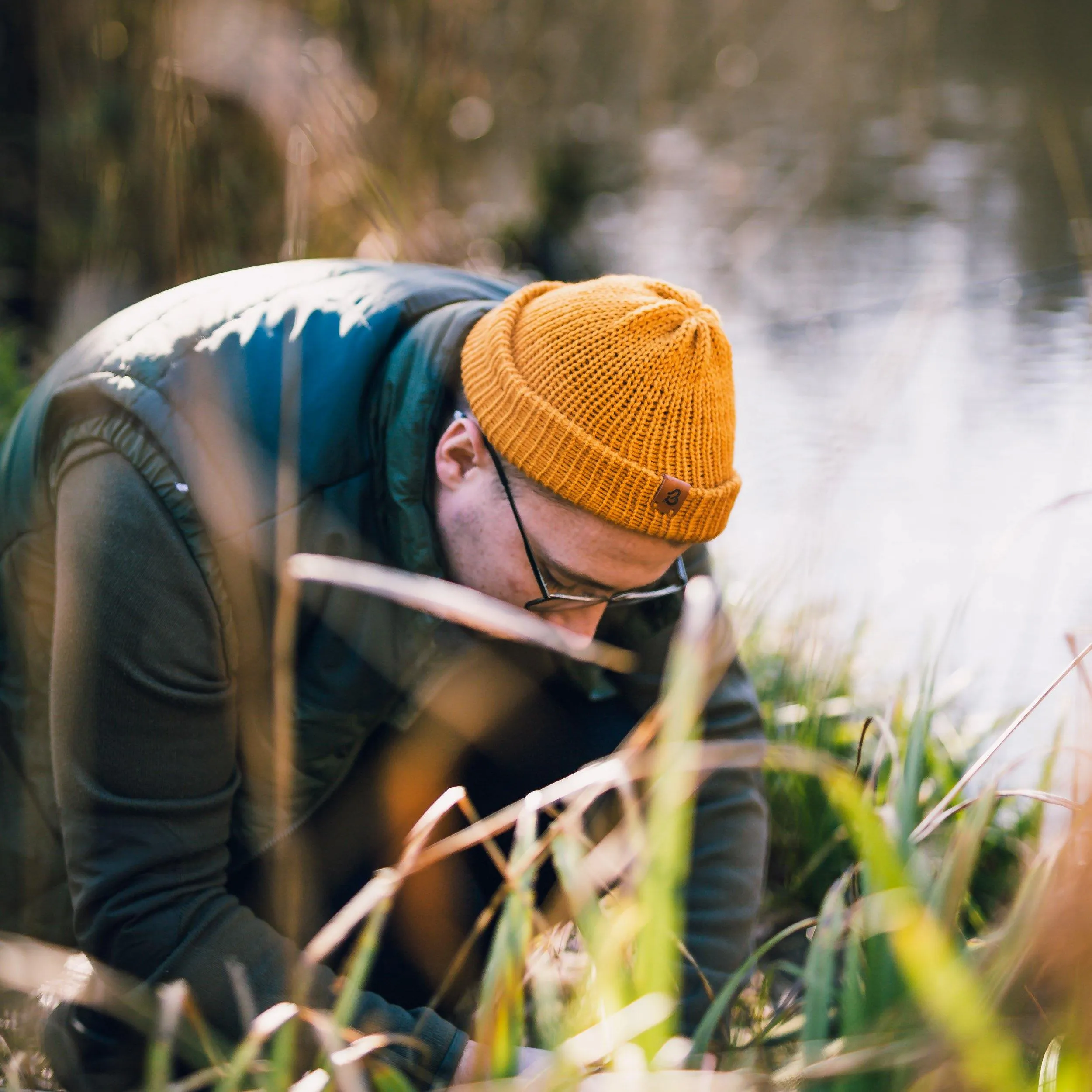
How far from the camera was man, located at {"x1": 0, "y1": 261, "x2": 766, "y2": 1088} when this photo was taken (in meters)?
1.10

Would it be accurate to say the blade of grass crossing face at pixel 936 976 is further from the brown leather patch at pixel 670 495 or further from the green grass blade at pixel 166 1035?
the brown leather patch at pixel 670 495

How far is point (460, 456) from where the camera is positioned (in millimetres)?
1246

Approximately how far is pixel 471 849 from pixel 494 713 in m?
0.20

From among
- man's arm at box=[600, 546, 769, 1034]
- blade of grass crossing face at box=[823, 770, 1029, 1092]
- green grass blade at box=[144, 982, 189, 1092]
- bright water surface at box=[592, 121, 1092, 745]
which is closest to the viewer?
blade of grass crossing face at box=[823, 770, 1029, 1092]

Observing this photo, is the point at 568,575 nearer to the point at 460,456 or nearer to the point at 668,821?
the point at 460,456

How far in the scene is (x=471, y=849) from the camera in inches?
58.3

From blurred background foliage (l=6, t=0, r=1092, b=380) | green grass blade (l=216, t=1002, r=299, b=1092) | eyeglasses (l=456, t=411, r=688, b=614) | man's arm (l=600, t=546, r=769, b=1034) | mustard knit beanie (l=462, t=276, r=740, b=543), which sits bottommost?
man's arm (l=600, t=546, r=769, b=1034)

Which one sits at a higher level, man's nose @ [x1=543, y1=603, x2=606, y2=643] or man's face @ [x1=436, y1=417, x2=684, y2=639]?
man's face @ [x1=436, y1=417, x2=684, y2=639]

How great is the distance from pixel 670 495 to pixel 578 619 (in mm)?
253

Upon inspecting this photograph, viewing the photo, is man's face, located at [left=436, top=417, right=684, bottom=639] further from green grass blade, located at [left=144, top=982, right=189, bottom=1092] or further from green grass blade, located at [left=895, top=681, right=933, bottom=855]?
green grass blade, located at [left=144, top=982, right=189, bottom=1092]

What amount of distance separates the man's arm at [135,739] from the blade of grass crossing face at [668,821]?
0.53 m

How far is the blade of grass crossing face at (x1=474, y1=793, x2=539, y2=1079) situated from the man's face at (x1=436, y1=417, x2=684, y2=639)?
20.9 inches

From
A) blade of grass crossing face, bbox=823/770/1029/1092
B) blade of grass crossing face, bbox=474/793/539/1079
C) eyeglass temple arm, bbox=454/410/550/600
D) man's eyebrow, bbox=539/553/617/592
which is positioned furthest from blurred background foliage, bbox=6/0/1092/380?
blade of grass crossing face, bbox=823/770/1029/1092

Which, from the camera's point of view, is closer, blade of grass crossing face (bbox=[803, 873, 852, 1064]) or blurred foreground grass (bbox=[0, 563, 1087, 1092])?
blurred foreground grass (bbox=[0, 563, 1087, 1092])
